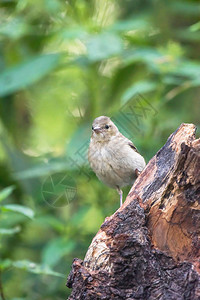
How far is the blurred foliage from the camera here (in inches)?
219

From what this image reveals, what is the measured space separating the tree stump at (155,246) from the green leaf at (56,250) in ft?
5.84

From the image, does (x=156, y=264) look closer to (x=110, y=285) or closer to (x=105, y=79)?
(x=110, y=285)

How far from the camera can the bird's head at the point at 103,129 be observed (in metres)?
5.48

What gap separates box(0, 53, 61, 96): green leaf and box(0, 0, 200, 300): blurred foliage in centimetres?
1

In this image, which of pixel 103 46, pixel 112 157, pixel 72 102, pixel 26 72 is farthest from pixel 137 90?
pixel 72 102

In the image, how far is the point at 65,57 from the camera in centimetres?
609

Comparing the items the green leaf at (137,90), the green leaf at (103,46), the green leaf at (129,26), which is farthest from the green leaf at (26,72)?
the green leaf at (137,90)

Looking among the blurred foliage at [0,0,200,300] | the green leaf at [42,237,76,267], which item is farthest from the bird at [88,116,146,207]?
the green leaf at [42,237,76,267]

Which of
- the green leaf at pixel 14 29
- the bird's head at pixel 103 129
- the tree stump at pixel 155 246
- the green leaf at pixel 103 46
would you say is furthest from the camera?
the green leaf at pixel 14 29

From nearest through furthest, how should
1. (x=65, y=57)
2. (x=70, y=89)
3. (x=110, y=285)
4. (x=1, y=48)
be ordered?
(x=110, y=285) → (x=65, y=57) → (x=1, y=48) → (x=70, y=89)

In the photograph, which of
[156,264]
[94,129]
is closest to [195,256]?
[156,264]

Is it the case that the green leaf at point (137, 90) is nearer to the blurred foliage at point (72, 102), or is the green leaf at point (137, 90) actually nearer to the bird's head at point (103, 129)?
Result: the blurred foliage at point (72, 102)

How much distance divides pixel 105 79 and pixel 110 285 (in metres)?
3.57

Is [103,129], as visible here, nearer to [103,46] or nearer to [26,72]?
[103,46]
